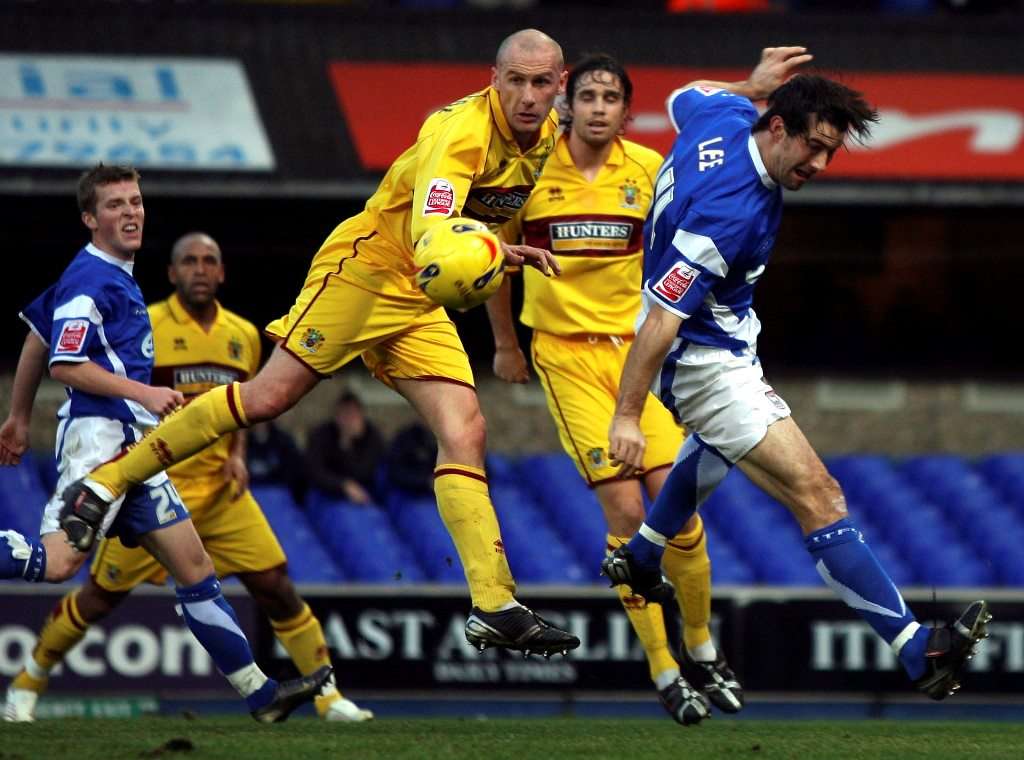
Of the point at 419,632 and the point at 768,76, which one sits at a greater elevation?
the point at 768,76

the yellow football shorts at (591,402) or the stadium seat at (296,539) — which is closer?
the yellow football shorts at (591,402)

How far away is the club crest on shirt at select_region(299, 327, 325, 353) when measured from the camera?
6.71 metres

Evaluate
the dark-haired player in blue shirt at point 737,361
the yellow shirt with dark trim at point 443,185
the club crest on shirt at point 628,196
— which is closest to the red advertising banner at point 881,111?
the club crest on shirt at point 628,196

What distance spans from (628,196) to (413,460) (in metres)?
5.02

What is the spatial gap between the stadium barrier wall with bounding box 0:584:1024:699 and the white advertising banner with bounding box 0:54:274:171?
9.84 feet

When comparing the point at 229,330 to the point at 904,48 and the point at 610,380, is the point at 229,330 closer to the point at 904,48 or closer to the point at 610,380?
the point at 610,380

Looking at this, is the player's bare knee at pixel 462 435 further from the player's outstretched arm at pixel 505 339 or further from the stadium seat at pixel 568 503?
the stadium seat at pixel 568 503

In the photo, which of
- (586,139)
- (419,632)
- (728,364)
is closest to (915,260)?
(419,632)

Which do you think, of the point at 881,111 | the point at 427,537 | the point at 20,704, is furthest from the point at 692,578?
the point at 881,111

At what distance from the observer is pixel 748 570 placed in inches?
497

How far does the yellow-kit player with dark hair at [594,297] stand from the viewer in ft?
25.5

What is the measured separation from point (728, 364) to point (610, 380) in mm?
1353

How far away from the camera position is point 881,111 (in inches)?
490

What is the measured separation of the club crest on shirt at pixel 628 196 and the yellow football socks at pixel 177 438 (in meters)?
2.16
